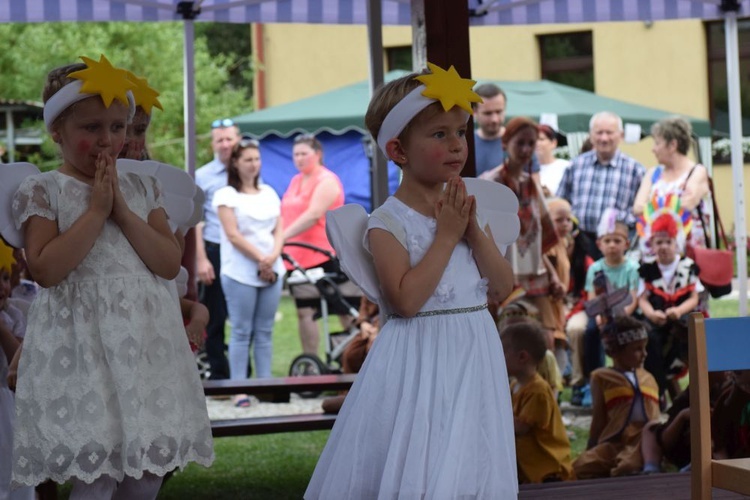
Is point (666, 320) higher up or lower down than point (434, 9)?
lower down

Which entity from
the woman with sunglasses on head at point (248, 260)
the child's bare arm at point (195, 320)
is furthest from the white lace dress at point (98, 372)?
the woman with sunglasses on head at point (248, 260)

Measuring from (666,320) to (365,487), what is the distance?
15.9 feet

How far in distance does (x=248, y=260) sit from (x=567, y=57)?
40.0ft

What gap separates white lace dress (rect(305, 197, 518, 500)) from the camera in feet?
10.1

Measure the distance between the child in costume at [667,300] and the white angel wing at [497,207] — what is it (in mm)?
4205

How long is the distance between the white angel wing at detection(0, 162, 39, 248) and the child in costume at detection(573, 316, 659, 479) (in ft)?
10.5

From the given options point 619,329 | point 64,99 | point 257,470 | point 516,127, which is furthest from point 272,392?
point 64,99

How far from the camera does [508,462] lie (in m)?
3.15

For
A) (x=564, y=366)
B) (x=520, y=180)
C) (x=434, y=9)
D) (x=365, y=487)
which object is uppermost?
(x=434, y=9)

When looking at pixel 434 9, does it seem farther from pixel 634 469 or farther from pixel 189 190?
pixel 634 469

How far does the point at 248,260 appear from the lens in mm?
9016

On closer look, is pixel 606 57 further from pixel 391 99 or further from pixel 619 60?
pixel 391 99

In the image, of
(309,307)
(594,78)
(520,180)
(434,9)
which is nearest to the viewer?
(434,9)

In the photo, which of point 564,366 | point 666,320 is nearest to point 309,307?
point 564,366
